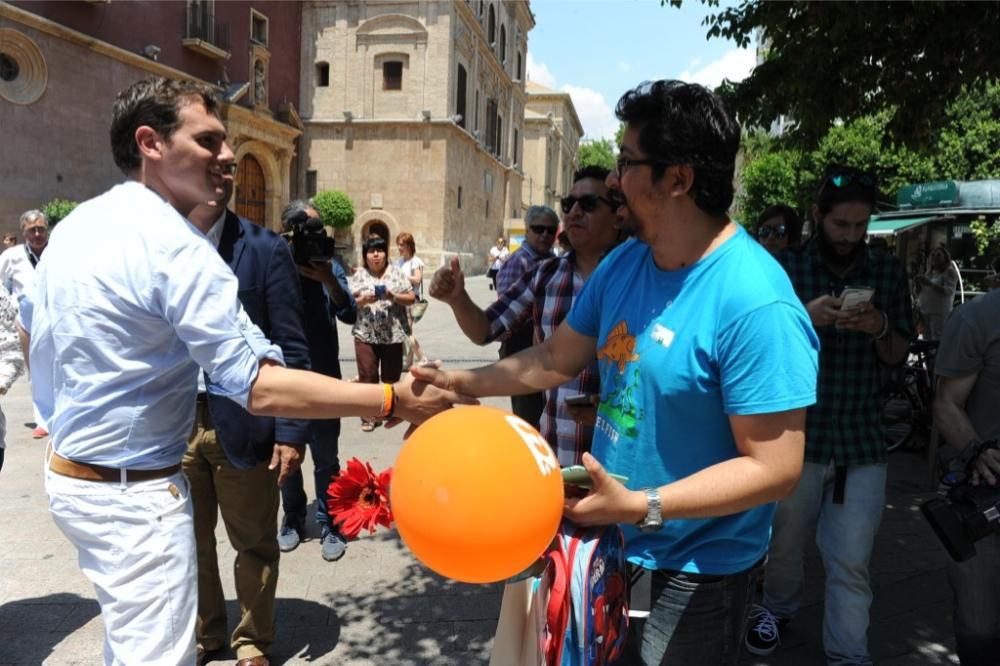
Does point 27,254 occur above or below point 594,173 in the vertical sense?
below

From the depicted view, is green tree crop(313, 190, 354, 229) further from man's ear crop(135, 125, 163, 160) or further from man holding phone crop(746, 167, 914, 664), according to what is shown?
man's ear crop(135, 125, 163, 160)

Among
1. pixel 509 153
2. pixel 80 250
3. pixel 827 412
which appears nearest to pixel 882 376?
pixel 827 412

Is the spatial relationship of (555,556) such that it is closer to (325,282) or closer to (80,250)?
(80,250)

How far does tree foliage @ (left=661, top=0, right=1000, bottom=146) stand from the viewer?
509cm

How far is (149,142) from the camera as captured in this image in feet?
7.43

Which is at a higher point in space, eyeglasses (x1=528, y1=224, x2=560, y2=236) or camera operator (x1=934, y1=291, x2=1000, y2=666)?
eyeglasses (x1=528, y1=224, x2=560, y2=236)

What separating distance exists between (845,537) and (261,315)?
8.98 ft

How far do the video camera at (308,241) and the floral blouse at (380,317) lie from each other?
262 cm

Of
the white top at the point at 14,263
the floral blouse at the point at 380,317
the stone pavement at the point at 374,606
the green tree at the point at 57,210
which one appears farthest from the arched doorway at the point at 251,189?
the stone pavement at the point at 374,606

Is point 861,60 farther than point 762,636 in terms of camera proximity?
Yes

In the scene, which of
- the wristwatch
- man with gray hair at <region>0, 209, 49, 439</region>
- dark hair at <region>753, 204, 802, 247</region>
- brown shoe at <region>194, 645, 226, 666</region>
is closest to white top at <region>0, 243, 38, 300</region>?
man with gray hair at <region>0, 209, 49, 439</region>

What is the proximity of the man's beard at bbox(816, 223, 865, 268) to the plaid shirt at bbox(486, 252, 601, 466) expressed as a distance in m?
1.10

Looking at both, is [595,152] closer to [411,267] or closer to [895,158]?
[895,158]

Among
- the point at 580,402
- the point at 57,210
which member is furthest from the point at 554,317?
the point at 57,210
